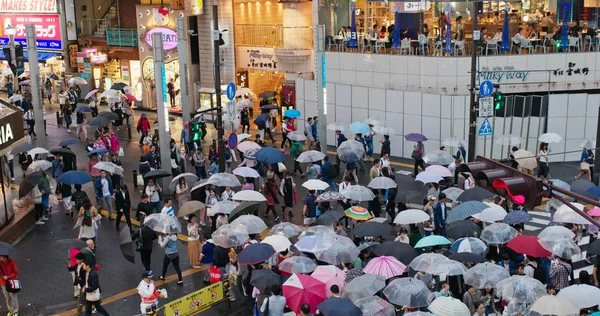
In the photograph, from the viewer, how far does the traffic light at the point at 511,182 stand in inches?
449

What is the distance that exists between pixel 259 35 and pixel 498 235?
80.6 feet

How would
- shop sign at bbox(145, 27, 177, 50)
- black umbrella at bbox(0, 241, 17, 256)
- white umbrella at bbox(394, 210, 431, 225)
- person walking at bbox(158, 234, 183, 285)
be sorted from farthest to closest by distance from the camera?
shop sign at bbox(145, 27, 177, 50)
white umbrella at bbox(394, 210, 431, 225)
person walking at bbox(158, 234, 183, 285)
black umbrella at bbox(0, 241, 17, 256)

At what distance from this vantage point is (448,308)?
1285 cm

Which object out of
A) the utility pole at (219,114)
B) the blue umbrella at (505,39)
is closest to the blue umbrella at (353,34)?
the blue umbrella at (505,39)

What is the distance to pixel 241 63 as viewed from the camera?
131ft

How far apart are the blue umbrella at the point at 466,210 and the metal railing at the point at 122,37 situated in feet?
99.1

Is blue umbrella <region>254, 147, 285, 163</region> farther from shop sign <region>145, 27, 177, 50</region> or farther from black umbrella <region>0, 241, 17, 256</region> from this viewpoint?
shop sign <region>145, 27, 177, 50</region>

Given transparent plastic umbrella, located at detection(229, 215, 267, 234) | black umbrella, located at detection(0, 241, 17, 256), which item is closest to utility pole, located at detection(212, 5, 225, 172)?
transparent plastic umbrella, located at detection(229, 215, 267, 234)

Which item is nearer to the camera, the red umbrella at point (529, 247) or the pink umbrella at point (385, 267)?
the pink umbrella at point (385, 267)

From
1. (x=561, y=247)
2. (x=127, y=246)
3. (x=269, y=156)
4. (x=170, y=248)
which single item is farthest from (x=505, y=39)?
(x=127, y=246)

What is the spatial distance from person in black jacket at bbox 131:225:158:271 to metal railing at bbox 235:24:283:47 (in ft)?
70.4

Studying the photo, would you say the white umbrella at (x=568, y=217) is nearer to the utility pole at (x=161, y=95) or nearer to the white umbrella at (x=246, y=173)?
the white umbrella at (x=246, y=173)

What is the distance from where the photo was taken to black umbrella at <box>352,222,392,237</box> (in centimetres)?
1711

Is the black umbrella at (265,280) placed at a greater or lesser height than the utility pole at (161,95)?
lesser
